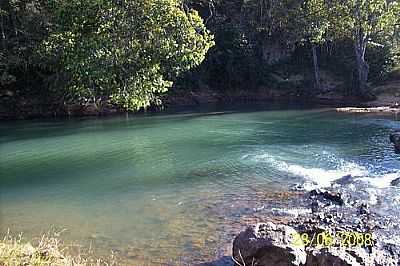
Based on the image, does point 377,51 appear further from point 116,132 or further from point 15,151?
point 15,151

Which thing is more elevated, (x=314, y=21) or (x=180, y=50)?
(x=314, y=21)

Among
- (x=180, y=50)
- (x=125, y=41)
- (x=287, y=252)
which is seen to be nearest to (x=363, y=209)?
(x=287, y=252)

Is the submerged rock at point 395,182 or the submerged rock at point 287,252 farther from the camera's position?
the submerged rock at point 395,182

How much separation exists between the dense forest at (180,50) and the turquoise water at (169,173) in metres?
2.93

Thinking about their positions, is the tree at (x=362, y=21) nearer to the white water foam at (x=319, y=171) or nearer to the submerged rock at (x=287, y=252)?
the white water foam at (x=319, y=171)

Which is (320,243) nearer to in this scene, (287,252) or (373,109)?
(287,252)

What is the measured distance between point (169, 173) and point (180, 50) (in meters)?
5.03

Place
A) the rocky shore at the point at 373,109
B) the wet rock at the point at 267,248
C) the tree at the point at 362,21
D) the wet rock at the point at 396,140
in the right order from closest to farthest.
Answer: the wet rock at the point at 267,248, the wet rock at the point at 396,140, the rocky shore at the point at 373,109, the tree at the point at 362,21

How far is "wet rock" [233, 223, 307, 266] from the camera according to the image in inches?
344

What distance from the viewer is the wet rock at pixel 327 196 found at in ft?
47.6

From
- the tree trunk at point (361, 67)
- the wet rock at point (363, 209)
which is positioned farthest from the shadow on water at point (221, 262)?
the tree trunk at point (361, 67)

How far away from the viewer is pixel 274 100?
51.9 metres

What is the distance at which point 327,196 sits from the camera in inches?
581

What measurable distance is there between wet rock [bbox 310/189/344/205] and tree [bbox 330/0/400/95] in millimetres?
33799
